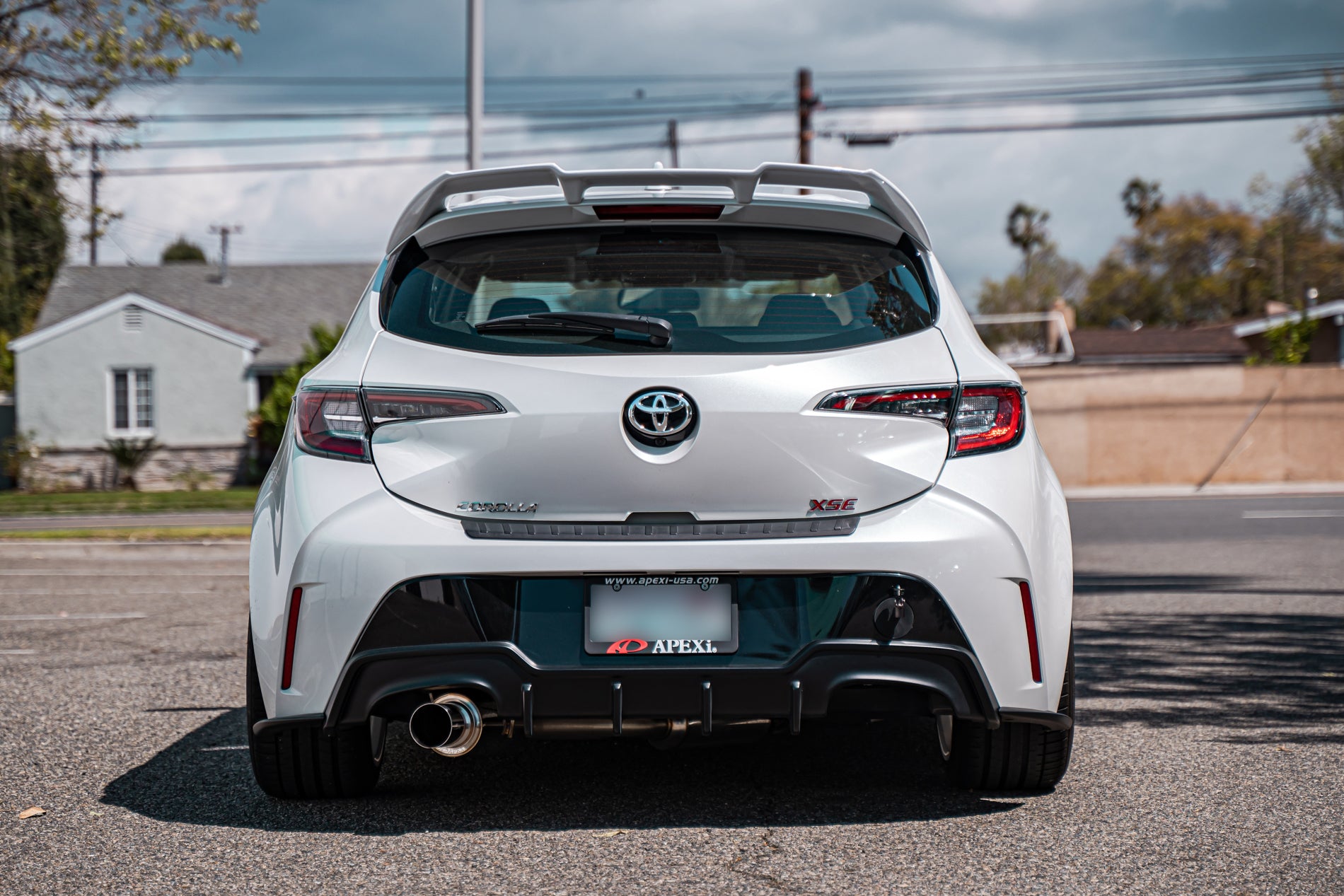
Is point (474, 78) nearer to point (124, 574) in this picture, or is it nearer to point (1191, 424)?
point (124, 574)

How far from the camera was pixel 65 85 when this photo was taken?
47.0ft

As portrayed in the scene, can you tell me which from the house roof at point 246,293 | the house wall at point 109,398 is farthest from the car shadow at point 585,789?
the house roof at point 246,293

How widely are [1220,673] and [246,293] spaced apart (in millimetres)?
33928

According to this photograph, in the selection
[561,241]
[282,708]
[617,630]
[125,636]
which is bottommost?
[125,636]

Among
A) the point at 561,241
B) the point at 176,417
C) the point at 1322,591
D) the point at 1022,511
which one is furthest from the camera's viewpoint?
the point at 176,417

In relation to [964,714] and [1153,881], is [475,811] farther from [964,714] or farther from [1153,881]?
[1153,881]

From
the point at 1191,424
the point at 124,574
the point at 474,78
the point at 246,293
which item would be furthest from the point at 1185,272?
the point at 124,574

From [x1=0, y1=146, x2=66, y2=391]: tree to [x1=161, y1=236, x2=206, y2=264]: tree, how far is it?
69884 mm

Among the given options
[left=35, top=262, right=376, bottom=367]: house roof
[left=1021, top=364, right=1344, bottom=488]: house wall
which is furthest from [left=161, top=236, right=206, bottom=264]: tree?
[left=1021, top=364, right=1344, bottom=488]: house wall

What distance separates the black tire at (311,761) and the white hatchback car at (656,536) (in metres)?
0.22

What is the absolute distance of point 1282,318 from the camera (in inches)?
1560

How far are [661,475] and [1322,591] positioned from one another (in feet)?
24.2

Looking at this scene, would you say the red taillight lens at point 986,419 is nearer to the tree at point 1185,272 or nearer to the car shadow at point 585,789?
the car shadow at point 585,789

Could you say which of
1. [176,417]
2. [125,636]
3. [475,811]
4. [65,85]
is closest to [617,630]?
[475,811]
